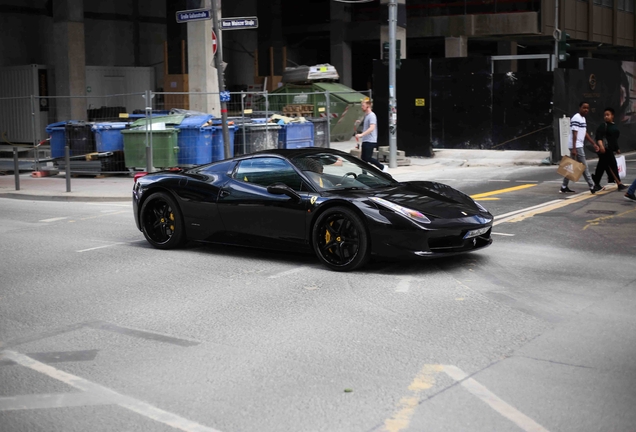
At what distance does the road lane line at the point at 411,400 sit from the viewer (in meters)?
4.77

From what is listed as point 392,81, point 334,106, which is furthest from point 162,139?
point 334,106

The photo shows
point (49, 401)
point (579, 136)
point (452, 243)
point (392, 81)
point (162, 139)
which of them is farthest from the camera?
point (392, 81)

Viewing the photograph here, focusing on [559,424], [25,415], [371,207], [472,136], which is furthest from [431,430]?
[472,136]

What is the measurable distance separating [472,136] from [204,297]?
723 inches

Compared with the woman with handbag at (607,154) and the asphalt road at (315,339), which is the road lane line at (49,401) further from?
the woman with handbag at (607,154)

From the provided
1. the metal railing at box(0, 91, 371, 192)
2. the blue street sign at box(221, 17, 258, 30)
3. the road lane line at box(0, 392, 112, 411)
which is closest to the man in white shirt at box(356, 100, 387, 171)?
the blue street sign at box(221, 17, 258, 30)

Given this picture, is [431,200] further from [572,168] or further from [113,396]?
[572,168]

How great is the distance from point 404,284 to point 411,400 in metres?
3.33

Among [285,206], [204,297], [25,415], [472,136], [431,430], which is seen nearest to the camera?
[431,430]

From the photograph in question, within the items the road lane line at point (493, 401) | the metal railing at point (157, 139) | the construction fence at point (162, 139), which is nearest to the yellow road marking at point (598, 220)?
the road lane line at point (493, 401)

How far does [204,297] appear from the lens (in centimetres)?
809

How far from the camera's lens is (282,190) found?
9438 millimetres

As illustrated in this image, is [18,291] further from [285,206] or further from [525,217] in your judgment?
Result: [525,217]

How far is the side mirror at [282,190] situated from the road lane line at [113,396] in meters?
3.81
